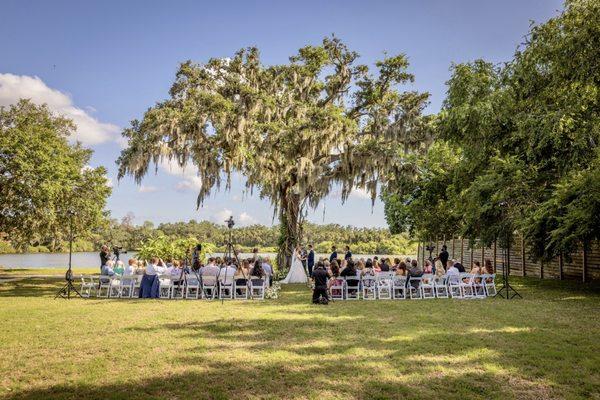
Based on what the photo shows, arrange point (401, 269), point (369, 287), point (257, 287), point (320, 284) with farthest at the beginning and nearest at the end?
point (401, 269) < point (369, 287) < point (257, 287) < point (320, 284)

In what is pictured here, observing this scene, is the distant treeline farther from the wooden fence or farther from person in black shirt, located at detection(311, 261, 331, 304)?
person in black shirt, located at detection(311, 261, 331, 304)

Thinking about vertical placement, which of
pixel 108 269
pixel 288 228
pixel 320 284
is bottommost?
pixel 320 284

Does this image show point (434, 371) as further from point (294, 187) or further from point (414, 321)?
point (294, 187)

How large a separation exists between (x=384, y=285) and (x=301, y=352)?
7.43 meters

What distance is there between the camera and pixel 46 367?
5895mm

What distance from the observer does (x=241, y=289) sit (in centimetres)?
1382

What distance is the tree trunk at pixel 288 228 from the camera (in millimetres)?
21609

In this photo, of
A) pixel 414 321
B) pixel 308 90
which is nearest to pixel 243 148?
pixel 308 90

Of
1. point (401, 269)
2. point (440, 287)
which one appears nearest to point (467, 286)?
point (440, 287)

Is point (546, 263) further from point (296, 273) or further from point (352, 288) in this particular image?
point (296, 273)

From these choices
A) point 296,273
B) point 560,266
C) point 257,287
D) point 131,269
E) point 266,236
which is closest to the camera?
point 257,287

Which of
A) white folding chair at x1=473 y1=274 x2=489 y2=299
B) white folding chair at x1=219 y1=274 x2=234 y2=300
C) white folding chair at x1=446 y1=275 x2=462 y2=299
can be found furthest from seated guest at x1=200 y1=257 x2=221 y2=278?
white folding chair at x1=473 y1=274 x2=489 y2=299

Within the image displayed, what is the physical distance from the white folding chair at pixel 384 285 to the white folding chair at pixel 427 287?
0.96m

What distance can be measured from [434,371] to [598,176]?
27.0 ft
